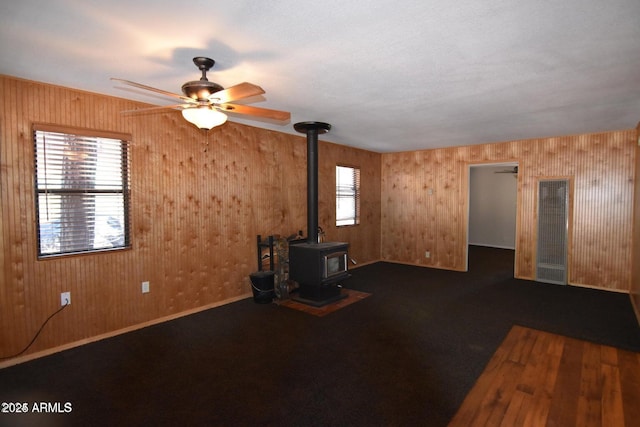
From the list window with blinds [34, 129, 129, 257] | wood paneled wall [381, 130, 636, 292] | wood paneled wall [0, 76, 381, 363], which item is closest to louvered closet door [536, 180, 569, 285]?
wood paneled wall [381, 130, 636, 292]

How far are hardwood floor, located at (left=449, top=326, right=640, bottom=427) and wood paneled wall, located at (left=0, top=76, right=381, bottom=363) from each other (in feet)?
10.6

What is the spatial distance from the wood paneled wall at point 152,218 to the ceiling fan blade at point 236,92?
1645mm

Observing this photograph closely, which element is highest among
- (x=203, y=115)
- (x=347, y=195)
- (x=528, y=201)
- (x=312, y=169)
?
(x=203, y=115)

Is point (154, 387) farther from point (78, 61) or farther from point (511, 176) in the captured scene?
point (511, 176)

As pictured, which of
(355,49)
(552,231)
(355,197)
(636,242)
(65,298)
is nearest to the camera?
(355,49)

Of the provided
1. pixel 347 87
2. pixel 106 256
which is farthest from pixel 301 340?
pixel 347 87

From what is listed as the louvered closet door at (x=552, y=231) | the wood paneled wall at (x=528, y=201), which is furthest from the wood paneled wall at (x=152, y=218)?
the louvered closet door at (x=552, y=231)

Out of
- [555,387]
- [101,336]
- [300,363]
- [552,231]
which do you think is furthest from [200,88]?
[552,231]

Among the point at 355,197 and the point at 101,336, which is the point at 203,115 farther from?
the point at 355,197

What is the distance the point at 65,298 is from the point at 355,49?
3421 mm

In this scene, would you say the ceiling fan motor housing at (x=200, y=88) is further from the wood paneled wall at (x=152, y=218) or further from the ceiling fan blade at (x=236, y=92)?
the wood paneled wall at (x=152, y=218)

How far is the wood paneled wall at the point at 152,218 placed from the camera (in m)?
2.87

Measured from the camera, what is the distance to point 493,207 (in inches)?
362

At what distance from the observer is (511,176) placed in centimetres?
895
